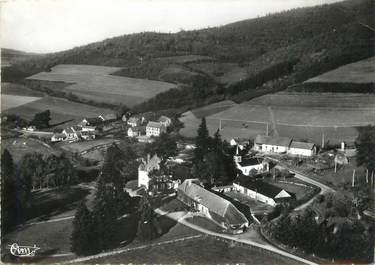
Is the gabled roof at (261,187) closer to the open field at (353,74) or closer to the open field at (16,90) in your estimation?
the open field at (353,74)

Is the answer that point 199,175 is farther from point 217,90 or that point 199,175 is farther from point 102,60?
point 102,60

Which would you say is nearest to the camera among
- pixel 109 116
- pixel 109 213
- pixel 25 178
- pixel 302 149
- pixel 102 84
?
pixel 109 213

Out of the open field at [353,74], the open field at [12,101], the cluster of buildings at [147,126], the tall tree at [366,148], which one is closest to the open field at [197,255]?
the tall tree at [366,148]

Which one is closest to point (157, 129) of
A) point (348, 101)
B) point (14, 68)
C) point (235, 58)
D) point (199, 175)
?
point (199, 175)

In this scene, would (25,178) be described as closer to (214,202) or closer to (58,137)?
(58,137)

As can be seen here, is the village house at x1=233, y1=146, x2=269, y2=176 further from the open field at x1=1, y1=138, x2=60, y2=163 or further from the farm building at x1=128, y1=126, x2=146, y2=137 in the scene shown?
the open field at x1=1, y1=138, x2=60, y2=163

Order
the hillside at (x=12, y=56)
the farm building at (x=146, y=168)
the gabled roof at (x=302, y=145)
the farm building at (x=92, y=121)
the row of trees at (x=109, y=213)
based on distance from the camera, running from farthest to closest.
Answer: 1. the gabled roof at (x=302, y=145)
2. the farm building at (x=92, y=121)
3. the farm building at (x=146, y=168)
4. the hillside at (x=12, y=56)
5. the row of trees at (x=109, y=213)

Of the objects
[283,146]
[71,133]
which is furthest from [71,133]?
[283,146]
